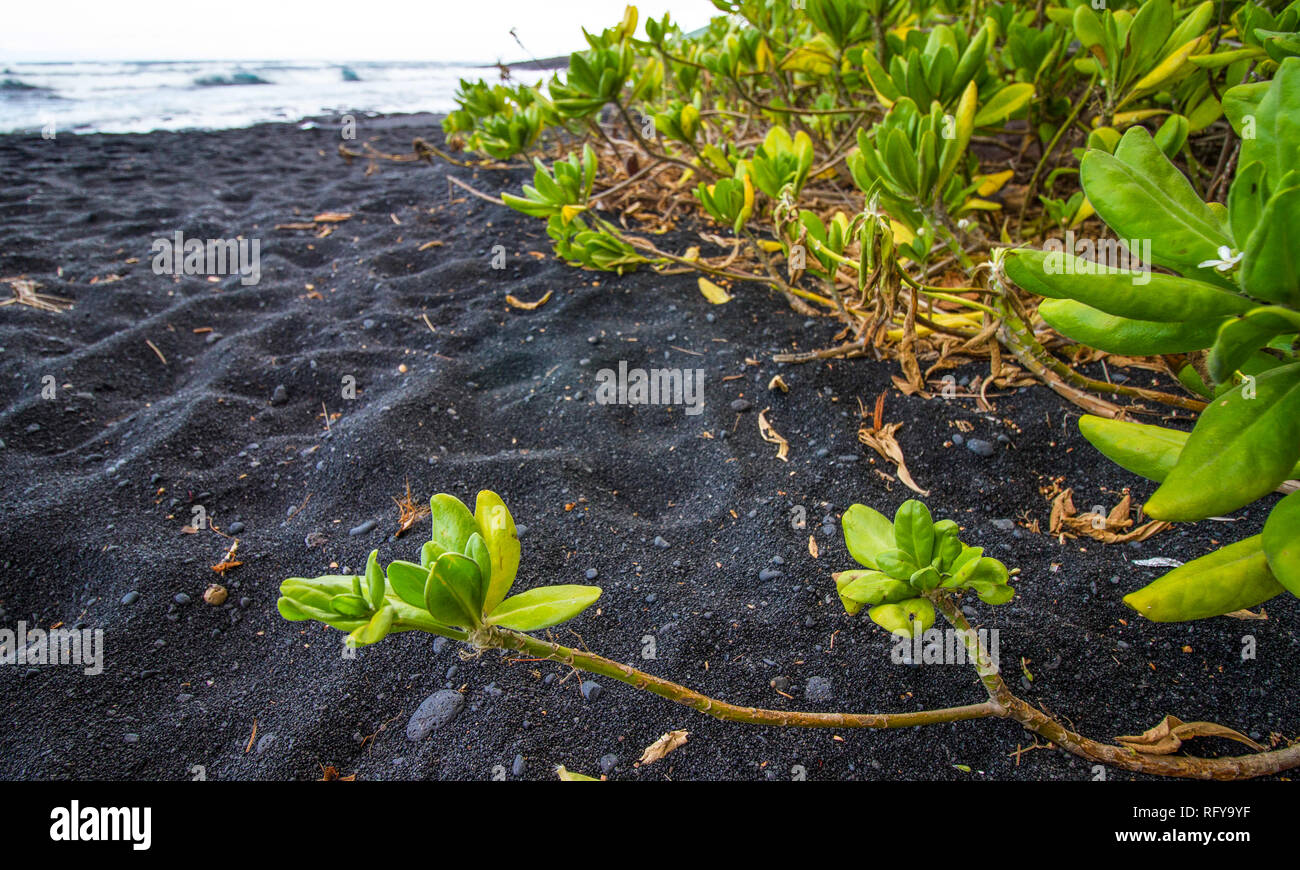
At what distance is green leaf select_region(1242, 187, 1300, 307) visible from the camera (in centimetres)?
50

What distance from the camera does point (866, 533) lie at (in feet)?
2.60

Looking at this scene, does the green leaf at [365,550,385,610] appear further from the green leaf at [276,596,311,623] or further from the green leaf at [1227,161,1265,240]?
the green leaf at [1227,161,1265,240]

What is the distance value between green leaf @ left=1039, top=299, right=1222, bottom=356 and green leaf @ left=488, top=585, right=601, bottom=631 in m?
0.56

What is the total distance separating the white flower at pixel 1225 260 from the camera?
0.58 metres

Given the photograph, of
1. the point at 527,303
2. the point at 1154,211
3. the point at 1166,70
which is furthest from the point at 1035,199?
the point at 1154,211

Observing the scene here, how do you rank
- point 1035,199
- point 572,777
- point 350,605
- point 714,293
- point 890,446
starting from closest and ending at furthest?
point 350,605 → point 572,777 → point 890,446 → point 714,293 → point 1035,199

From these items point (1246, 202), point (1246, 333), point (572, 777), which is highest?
point (1246, 202)

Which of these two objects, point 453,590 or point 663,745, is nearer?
point 453,590

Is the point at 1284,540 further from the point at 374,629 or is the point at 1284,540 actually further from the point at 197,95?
the point at 197,95

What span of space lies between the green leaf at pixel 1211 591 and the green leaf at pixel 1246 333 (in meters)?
0.21

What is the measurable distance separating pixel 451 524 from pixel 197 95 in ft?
32.1
